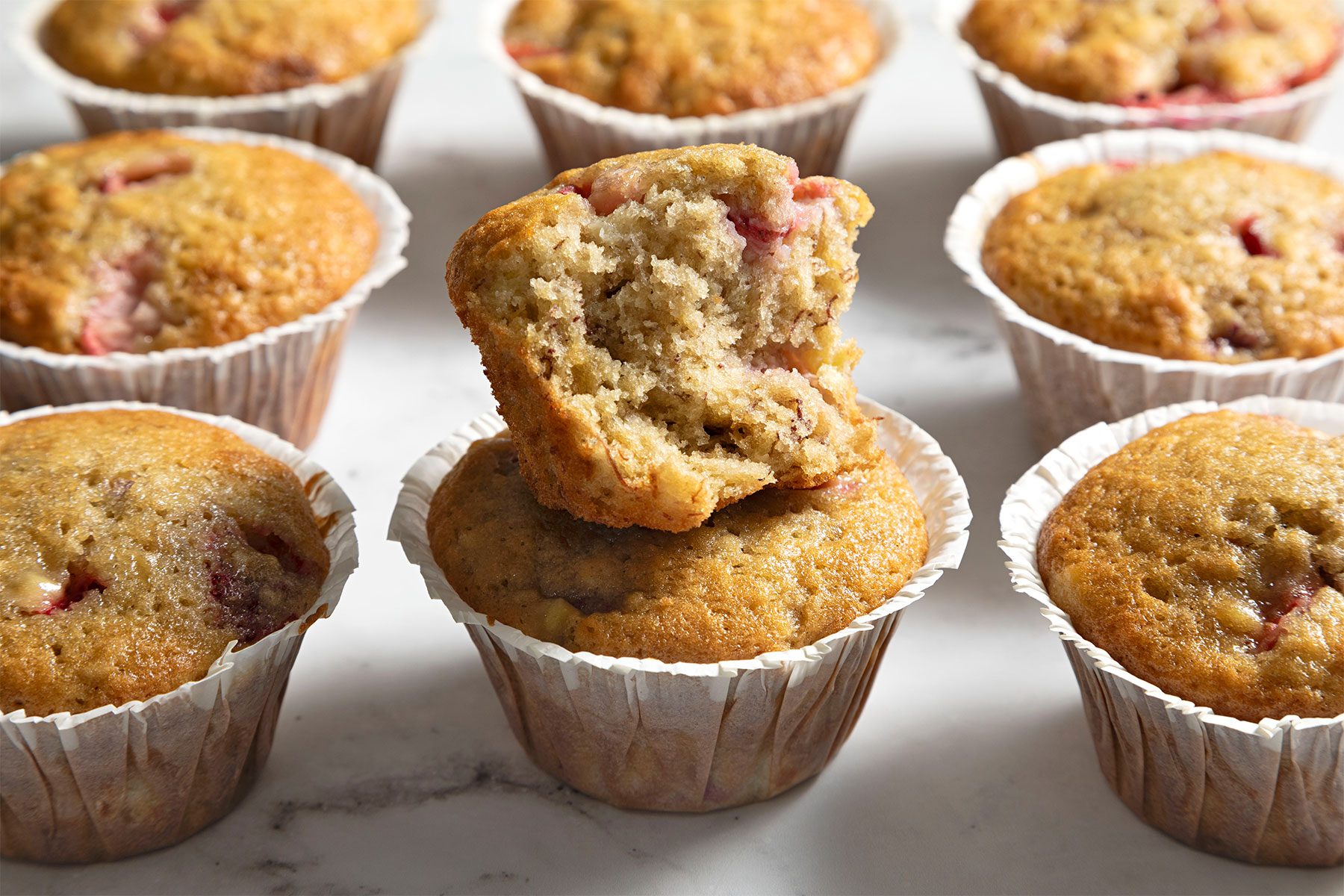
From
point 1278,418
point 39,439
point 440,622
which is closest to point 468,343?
point 440,622

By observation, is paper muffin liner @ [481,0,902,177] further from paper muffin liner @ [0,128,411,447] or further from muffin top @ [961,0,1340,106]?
paper muffin liner @ [0,128,411,447]

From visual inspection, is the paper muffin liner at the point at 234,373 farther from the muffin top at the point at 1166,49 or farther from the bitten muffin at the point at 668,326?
the muffin top at the point at 1166,49

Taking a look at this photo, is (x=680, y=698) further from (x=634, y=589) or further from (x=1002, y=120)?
(x=1002, y=120)

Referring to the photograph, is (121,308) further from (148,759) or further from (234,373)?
(148,759)

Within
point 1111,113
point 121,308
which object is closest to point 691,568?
point 121,308

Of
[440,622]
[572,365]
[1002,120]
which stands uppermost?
[572,365]

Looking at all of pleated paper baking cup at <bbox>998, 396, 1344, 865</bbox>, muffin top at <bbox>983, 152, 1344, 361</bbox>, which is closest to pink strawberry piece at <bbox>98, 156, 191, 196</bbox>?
muffin top at <bbox>983, 152, 1344, 361</bbox>
